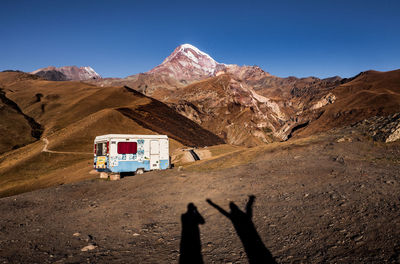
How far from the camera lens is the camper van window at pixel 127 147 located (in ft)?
70.8

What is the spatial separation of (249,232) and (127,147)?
1623 cm

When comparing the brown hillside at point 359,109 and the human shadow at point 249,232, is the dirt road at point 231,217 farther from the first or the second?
the brown hillside at point 359,109

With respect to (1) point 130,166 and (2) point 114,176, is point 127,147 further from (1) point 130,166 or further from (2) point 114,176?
(2) point 114,176

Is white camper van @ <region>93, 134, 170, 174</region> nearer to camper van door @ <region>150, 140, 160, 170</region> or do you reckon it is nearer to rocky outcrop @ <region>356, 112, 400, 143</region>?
camper van door @ <region>150, 140, 160, 170</region>

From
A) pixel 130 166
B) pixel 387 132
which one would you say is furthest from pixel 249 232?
pixel 387 132

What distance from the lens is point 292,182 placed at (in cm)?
1299

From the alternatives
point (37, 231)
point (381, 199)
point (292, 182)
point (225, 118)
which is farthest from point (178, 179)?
point (225, 118)

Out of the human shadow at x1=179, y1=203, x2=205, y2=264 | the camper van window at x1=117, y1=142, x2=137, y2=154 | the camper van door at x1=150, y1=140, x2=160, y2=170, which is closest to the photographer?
the human shadow at x1=179, y1=203, x2=205, y2=264

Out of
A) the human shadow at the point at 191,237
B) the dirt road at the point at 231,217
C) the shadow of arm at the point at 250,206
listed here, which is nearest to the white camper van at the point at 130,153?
the dirt road at the point at 231,217

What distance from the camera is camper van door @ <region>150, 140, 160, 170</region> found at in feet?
77.0

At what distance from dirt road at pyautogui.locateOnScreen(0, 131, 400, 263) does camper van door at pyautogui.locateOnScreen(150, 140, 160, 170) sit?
642cm

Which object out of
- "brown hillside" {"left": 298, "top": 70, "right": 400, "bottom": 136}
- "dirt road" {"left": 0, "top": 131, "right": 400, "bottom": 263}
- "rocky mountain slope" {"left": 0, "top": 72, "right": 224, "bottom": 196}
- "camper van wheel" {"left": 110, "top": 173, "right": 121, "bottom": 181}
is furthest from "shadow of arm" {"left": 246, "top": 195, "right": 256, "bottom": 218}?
"brown hillside" {"left": 298, "top": 70, "right": 400, "bottom": 136}

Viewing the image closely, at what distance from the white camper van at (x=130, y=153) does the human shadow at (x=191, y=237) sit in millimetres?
11822

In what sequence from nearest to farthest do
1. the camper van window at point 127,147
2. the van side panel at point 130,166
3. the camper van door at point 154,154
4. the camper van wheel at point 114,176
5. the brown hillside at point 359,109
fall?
1. the camper van wheel at point 114,176
2. the van side panel at point 130,166
3. the camper van window at point 127,147
4. the camper van door at point 154,154
5. the brown hillside at point 359,109
